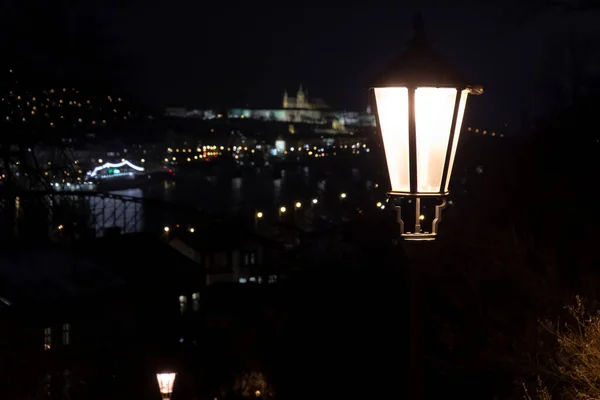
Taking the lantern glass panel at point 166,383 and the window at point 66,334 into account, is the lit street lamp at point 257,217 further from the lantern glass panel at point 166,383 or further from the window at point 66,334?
the lantern glass panel at point 166,383

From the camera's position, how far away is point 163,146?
2950 inches

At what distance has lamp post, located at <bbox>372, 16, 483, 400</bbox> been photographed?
2736 millimetres

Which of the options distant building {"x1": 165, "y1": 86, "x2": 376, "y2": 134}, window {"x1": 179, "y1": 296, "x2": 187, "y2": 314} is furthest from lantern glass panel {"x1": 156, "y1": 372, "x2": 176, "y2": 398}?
distant building {"x1": 165, "y1": 86, "x2": 376, "y2": 134}

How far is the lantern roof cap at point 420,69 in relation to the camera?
2.72m

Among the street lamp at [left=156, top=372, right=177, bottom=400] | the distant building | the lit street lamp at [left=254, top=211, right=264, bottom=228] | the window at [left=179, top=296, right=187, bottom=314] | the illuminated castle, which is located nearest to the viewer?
the street lamp at [left=156, top=372, right=177, bottom=400]

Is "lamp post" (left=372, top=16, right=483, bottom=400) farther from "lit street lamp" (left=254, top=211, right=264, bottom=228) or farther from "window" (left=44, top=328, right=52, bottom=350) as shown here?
"lit street lamp" (left=254, top=211, right=264, bottom=228)

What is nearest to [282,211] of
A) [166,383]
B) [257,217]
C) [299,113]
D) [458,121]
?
[257,217]

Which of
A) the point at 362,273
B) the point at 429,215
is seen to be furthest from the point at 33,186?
the point at 362,273

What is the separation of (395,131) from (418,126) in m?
0.09

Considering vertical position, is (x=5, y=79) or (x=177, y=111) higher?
(x=177, y=111)

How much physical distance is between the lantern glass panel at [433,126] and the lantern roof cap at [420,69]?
1.4 inches

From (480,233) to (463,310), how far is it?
192cm

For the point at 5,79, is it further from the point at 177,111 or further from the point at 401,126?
the point at 177,111

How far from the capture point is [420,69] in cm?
273
